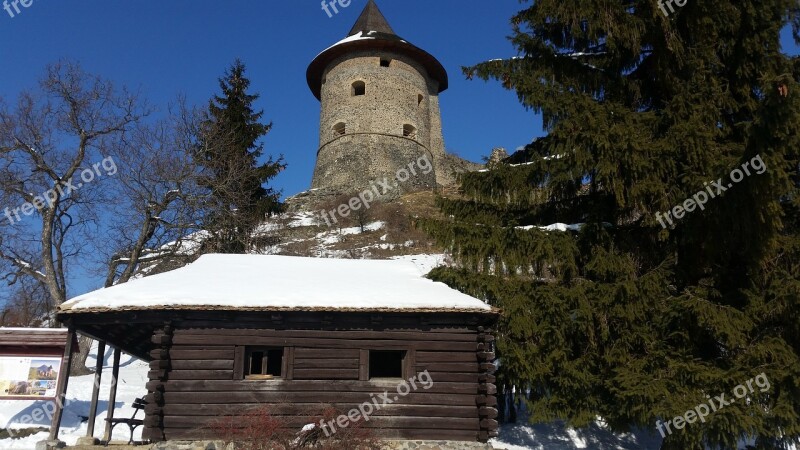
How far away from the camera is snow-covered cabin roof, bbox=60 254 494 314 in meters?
10.4

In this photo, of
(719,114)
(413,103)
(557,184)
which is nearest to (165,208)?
(557,184)

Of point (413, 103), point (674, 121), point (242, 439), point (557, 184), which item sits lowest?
point (242, 439)

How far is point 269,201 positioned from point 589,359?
1605 centimetres

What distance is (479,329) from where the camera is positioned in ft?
36.7

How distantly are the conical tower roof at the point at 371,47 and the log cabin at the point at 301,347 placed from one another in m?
34.9

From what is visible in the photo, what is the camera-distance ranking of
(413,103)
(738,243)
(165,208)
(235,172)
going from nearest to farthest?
(738,243)
(165,208)
(235,172)
(413,103)

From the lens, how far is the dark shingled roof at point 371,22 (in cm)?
4600

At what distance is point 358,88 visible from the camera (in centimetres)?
4378

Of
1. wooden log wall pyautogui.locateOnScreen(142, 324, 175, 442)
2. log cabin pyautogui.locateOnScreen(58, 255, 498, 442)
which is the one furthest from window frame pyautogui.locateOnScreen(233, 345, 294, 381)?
wooden log wall pyautogui.locateOnScreen(142, 324, 175, 442)

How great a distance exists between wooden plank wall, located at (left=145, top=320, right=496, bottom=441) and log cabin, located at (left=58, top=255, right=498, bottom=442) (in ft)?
0.06

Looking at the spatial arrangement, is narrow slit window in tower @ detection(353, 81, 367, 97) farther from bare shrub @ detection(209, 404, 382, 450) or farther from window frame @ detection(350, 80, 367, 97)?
bare shrub @ detection(209, 404, 382, 450)

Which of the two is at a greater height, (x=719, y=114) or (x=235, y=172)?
(x=235, y=172)

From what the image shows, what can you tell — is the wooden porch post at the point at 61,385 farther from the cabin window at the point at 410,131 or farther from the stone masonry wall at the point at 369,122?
the cabin window at the point at 410,131

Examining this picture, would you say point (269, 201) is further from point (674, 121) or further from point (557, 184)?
point (674, 121)
